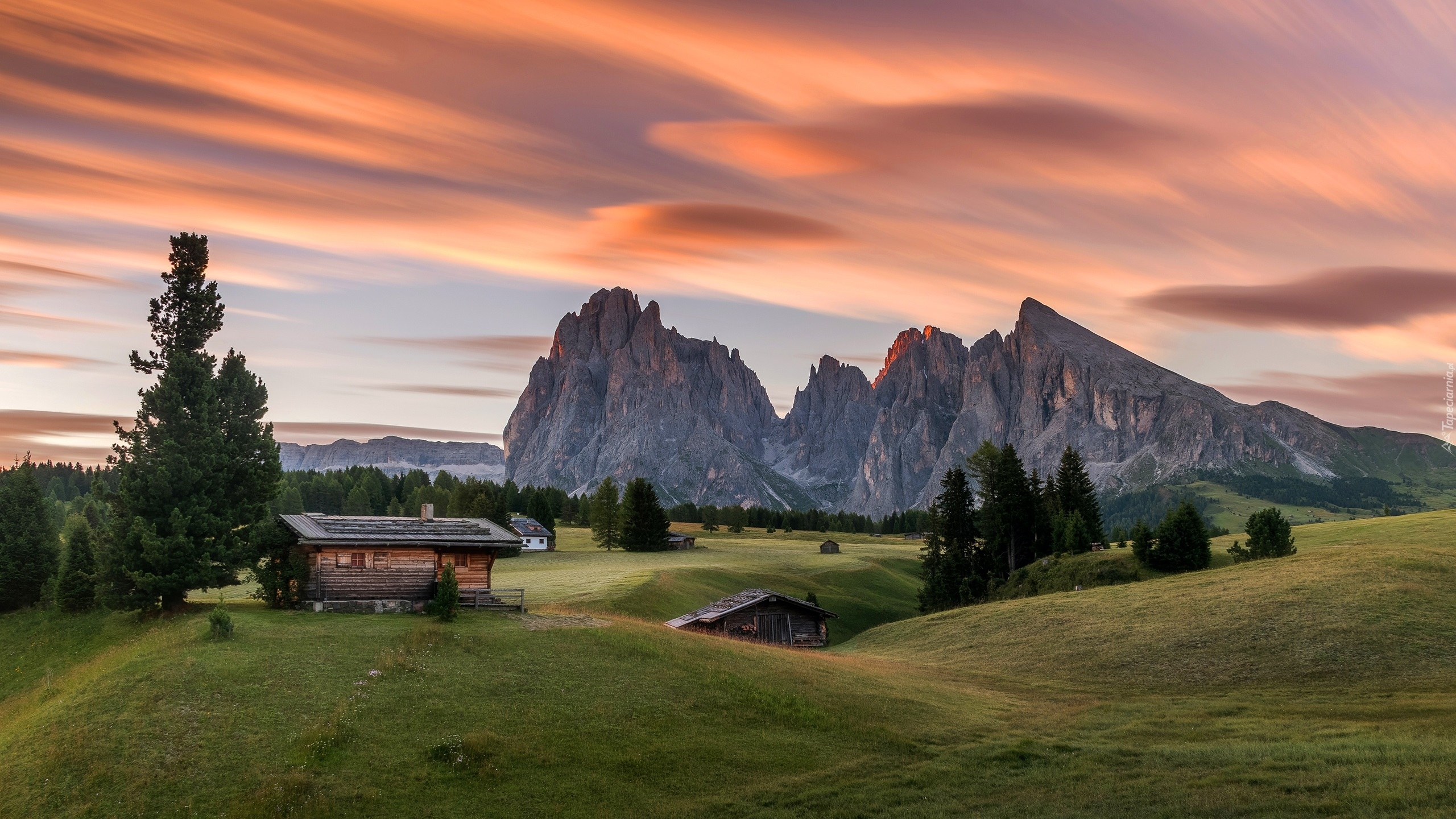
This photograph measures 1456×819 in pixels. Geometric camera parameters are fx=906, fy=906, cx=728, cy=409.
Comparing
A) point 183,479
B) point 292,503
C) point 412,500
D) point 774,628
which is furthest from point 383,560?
point 412,500

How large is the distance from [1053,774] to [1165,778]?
9.08 feet

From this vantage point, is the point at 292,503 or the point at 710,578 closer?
the point at 710,578

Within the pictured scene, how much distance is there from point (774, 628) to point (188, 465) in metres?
39.3

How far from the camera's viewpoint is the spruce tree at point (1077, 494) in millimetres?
93000

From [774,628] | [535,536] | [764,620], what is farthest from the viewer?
[535,536]

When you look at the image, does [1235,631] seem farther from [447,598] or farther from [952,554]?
[952,554]

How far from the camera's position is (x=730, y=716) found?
29578 millimetres

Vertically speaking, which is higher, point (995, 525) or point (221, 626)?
point (995, 525)

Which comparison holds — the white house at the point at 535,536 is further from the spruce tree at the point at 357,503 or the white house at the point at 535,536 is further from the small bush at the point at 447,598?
the small bush at the point at 447,598

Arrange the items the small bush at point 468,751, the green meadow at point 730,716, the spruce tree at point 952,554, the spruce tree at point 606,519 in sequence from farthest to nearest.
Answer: the spruce tree at point 606,519 < the spruce tree at point 952,554 < the small bush at point 468,751 < the green meadow at point 730,716

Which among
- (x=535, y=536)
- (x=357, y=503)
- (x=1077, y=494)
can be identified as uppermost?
(x=1077, y=494)

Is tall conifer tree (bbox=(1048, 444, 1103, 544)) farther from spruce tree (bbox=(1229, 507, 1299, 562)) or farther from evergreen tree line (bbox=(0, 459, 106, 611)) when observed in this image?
evergreen tree line (bbox=(0, 459, 106, 611))

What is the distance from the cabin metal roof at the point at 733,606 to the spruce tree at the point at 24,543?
36.5 m

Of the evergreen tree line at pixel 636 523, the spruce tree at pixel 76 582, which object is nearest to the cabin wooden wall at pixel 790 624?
the spruce tree at pixel 76 582
